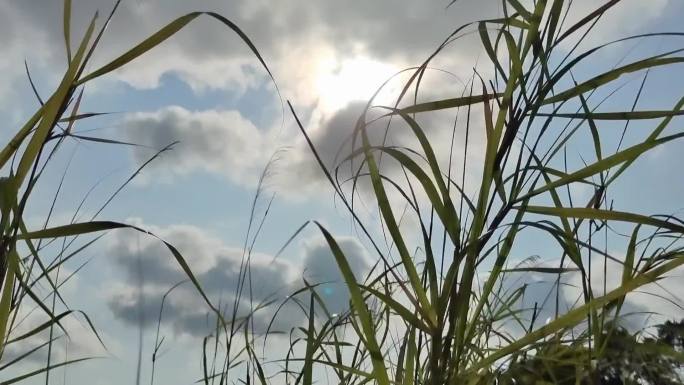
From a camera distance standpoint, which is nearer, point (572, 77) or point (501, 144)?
point (501, 144)

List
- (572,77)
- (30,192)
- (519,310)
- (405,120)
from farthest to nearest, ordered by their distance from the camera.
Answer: (519,310) < (572,77) < (405,120) < (30,192)

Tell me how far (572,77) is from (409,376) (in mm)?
643

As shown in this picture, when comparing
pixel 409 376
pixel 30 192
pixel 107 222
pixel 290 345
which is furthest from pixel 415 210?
pixel 290 345

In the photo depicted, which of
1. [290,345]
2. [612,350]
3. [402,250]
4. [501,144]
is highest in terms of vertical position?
[290,345]

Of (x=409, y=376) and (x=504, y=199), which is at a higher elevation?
(x=504, y=199)

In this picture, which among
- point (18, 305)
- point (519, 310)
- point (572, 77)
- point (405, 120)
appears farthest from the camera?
point (519, 310)

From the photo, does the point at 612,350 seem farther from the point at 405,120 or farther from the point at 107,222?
the point at 107,222

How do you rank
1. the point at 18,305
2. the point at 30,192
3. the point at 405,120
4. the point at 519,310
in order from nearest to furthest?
the point at 30,192, the point at 18,305, the point at 405,120, the point at 519,310

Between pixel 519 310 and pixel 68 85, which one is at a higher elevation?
pixel 68 85

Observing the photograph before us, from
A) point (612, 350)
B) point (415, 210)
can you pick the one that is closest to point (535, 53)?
point (415, 210)

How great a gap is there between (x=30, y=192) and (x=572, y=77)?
987 mm

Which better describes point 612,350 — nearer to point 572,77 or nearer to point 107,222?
point 572,77

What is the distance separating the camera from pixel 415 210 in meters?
1.38

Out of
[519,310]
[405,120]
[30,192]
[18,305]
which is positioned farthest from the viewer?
[519,310]
